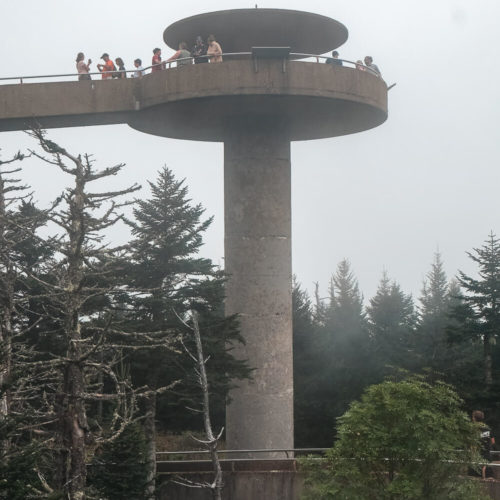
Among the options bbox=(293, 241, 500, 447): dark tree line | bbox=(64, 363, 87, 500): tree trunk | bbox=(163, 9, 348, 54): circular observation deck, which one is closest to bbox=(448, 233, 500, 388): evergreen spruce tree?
bbox=(293, 241, 500, 447): dark tree line

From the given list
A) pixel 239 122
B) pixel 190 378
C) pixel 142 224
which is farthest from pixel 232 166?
pixel 190 378

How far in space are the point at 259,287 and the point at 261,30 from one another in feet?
26.4

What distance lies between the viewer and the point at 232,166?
33.7m

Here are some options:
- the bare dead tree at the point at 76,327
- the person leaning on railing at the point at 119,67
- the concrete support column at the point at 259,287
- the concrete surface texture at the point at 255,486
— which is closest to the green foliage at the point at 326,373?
the concrete support column at the point at 259,287

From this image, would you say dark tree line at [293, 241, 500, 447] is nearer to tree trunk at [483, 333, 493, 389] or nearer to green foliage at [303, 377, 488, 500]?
tree trunk at [483, 333, 493, 389]

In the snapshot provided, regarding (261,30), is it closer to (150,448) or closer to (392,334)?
(150,448)

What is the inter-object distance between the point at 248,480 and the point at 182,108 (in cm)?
1146

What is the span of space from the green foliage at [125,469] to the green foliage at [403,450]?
5.18m

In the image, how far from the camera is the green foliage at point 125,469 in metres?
27.9

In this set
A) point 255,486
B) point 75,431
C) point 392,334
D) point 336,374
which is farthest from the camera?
point 392,334

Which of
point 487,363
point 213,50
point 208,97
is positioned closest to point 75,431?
point 208,97

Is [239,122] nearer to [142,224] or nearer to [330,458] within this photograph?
[142,224]

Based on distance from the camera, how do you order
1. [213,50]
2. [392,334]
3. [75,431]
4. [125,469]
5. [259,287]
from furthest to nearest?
1. [392,334]
2. [259,287]
3. [213,50]
4. [125,469]
5. [75,431]

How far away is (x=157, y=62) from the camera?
33906 mm
